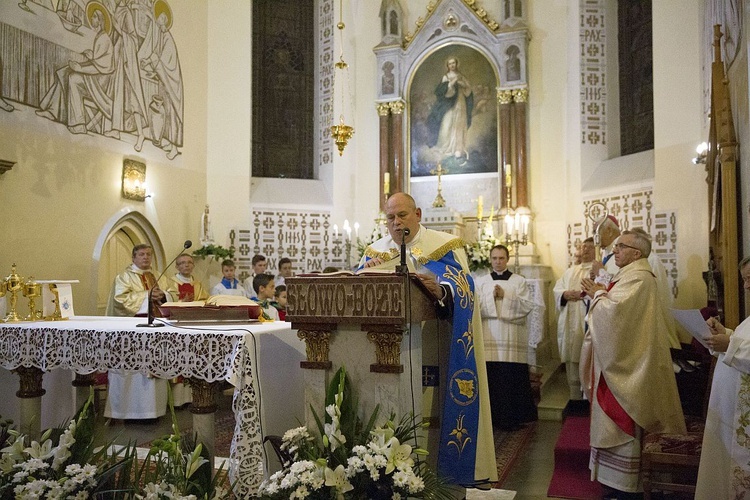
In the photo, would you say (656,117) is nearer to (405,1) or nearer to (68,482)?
(405,1)

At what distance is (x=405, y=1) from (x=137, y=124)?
19.7ft

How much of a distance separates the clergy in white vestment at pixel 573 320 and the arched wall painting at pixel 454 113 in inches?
156

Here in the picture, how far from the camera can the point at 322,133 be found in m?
12.7

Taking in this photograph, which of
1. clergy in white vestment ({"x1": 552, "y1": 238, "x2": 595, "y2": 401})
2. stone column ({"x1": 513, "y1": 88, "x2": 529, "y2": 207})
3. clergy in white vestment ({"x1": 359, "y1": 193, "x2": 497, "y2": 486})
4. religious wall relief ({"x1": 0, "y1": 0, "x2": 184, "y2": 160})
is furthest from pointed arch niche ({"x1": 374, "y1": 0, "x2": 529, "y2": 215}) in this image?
clergy in white vestment ({"x1": 359, "y1": 193, "x2": 497, "y2": 486})

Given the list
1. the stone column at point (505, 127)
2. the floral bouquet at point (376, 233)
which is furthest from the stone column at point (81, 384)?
the stone column at point (505, 127)

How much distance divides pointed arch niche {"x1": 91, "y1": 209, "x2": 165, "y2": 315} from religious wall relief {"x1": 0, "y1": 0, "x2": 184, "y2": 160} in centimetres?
114

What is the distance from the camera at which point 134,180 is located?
935cm

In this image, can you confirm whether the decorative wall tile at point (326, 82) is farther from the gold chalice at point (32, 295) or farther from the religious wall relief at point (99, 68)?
the gold chalice at point (32, 295)

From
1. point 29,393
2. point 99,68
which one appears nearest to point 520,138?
point 99,68

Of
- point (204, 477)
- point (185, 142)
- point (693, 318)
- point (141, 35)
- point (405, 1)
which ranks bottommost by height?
point (204, 477)

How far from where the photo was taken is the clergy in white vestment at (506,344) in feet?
23.0

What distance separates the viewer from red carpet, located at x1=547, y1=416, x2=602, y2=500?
473 cm

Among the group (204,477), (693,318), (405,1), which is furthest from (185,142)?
(693,318)

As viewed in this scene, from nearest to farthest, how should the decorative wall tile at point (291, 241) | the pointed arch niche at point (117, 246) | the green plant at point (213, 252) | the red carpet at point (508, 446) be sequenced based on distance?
the red carpet at point (508, 446) < the pointed arch niche at point (117, 246) < the green plant at point (213, 252) < the decorative wall tile at point (291, 241)
